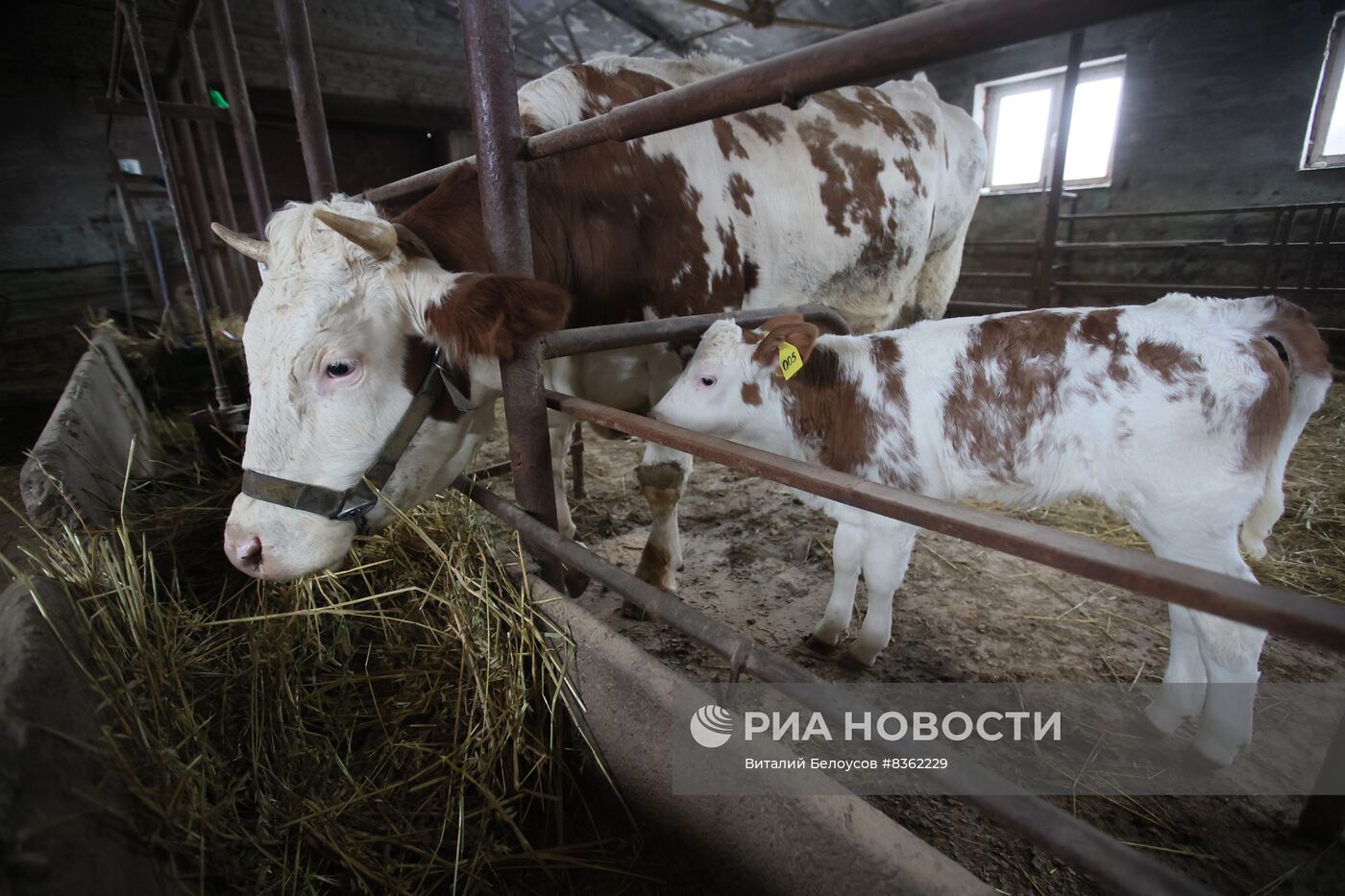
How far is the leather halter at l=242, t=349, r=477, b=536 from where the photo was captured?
145 centimetres

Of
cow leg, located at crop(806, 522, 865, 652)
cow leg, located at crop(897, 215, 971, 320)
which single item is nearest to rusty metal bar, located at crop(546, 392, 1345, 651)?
cow leg, located at crop(806, 522, 865, 652)

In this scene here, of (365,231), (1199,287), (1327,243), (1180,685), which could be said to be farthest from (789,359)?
(1327,243)

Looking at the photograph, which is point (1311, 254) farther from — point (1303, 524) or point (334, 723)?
point (334, 723)

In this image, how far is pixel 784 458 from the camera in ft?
3.71

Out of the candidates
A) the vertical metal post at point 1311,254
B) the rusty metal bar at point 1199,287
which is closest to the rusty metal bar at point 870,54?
the rusty metal bar at point 1199,287

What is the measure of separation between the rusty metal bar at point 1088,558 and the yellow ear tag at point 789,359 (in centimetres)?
85

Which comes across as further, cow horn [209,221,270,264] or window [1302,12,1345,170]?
window [1302,12,1345,170]

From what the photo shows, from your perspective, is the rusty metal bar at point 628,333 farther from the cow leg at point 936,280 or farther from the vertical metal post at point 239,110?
the cow leg at point 936,280

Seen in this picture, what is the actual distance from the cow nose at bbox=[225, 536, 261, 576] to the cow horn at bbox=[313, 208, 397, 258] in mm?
717

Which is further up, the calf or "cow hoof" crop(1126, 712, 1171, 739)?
the calf

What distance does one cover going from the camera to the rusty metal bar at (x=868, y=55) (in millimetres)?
703

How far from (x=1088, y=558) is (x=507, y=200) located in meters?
1.36

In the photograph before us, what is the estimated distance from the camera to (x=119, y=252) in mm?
7953

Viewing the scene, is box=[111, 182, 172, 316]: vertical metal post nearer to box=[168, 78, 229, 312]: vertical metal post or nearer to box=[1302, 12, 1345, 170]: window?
box=[168, 78, 229, 312]: vertical metal post
